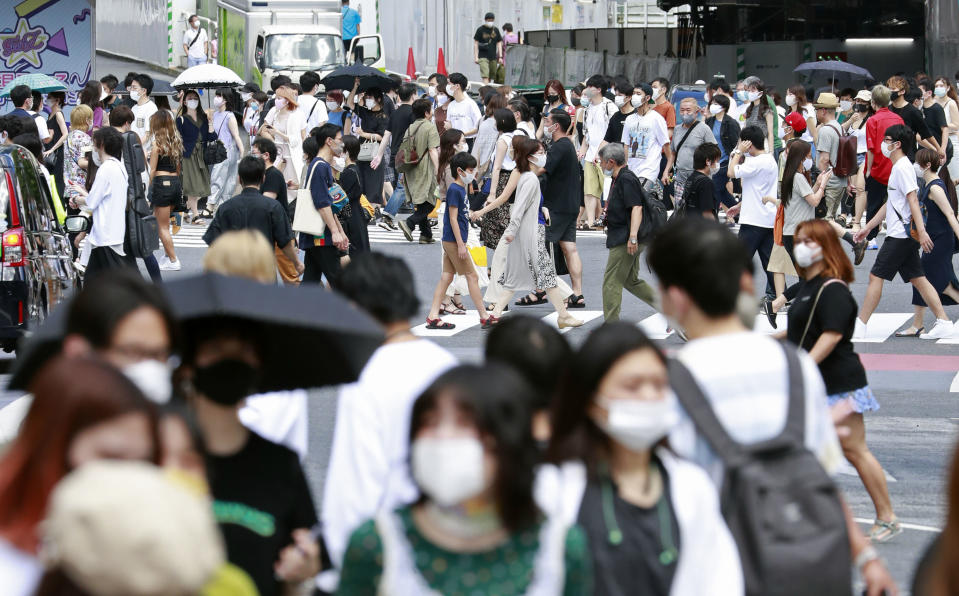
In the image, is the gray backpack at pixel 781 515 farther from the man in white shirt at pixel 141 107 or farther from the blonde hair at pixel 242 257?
the man in white shirt at pixel 141 107

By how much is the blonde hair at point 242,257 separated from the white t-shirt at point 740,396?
170 centimetres

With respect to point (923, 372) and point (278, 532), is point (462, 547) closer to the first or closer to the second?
point (278, 532)

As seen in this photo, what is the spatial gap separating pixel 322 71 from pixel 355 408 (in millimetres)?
29813

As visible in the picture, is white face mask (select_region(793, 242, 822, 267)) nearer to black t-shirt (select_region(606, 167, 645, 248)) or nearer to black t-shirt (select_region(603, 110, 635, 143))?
black t-shirt (select_region(606, 167, 645, 248))

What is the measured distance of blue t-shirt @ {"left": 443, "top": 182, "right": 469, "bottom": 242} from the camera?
12.7m

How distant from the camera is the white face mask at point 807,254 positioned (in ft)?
21.7

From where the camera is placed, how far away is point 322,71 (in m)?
33.1

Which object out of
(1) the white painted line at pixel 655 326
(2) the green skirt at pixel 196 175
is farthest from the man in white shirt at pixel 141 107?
(1) the white painted line at pixel 655 326

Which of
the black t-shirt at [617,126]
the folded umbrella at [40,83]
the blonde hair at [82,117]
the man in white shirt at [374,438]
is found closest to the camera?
the man in white shirt at [374,438]

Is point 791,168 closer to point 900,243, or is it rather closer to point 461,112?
point 900,243

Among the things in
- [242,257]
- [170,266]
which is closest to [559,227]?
[170,266]

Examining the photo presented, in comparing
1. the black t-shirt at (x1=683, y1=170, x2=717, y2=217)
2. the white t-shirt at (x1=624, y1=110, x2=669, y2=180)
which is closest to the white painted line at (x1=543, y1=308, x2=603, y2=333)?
the black t-shirt at (x1=683, y1=170, x2=717, y2=217)

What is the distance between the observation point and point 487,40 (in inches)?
1366

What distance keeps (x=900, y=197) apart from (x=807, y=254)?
20.6 ft
